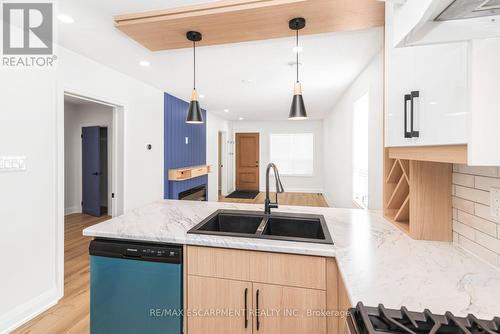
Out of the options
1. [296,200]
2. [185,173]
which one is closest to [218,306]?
[185,173]

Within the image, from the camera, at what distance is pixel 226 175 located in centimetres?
777

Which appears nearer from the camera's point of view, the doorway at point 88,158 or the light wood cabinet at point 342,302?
the light wood cabinet at point 342,302

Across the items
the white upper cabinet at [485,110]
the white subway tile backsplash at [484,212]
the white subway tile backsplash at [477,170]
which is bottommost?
the white subway tile backsplash at [484,212]

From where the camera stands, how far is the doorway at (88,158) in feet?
16.6

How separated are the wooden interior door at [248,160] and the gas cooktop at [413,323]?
7467 millimetres

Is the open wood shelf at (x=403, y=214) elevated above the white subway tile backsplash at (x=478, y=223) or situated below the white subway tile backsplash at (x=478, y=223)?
below

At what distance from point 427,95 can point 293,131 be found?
702cm

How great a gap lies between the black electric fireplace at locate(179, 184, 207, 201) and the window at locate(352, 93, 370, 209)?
3112 mm

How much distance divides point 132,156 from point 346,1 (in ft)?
9.98

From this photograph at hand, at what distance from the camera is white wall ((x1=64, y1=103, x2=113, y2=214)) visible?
509 centimetres

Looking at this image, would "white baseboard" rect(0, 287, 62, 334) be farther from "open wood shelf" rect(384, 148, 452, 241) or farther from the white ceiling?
"open wood shelf" rect(384, 148, 452, 241)

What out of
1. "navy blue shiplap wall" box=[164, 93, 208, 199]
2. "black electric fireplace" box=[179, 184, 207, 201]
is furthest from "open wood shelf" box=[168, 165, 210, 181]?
"black electric fireplace" box=[179, 184, 207, 201]

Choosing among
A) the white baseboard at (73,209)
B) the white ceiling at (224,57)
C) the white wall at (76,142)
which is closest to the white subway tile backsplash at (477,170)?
the white ceiling at (224,57)

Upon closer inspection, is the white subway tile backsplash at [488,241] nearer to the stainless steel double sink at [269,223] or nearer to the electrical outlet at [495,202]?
the electrical outlet at [495,202]
